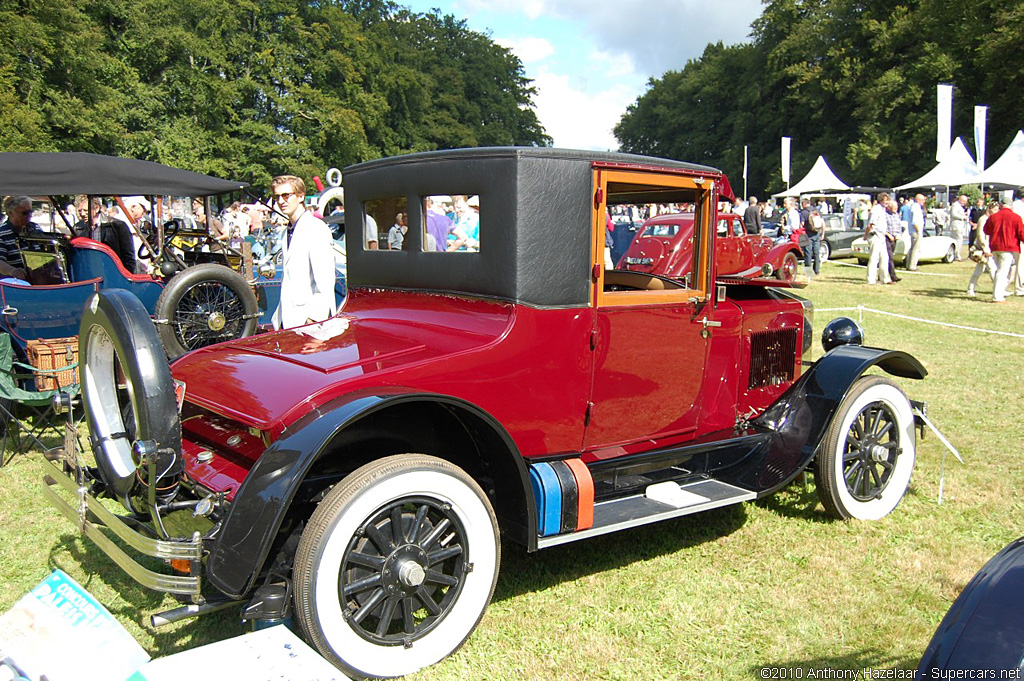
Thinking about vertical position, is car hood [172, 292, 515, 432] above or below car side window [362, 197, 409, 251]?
below

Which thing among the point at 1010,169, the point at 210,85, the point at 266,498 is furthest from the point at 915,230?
the point at 210,85

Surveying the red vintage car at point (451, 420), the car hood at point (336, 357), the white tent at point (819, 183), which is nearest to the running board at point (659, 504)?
the red vintage car at point (451, 420)

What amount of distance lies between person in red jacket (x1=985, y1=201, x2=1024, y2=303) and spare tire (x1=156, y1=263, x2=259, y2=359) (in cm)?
1266

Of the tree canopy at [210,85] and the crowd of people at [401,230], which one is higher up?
the tree canopy at [210,85]

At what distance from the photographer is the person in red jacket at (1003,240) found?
13086 mm

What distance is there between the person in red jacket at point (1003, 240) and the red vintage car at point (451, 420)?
432 inches

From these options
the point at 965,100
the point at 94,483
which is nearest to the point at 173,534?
the point at 94,483

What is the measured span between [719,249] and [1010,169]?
1675 centimetres

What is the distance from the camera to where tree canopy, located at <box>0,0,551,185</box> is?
22.1 metres

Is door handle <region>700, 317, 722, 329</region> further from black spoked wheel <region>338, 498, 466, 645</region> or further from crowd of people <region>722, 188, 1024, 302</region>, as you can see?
crowd of people <region>722, 188, 1024, 302</region>

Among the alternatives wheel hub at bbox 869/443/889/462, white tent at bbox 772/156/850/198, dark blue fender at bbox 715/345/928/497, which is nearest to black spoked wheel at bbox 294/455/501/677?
dark blue fender at bbox 715/345/928/497

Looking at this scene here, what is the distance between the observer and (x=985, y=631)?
71.6 inches

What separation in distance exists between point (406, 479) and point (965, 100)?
46348 mm

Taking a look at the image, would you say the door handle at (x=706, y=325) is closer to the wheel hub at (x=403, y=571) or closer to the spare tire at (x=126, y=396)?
the wheel hub at (x=403, y=571)
